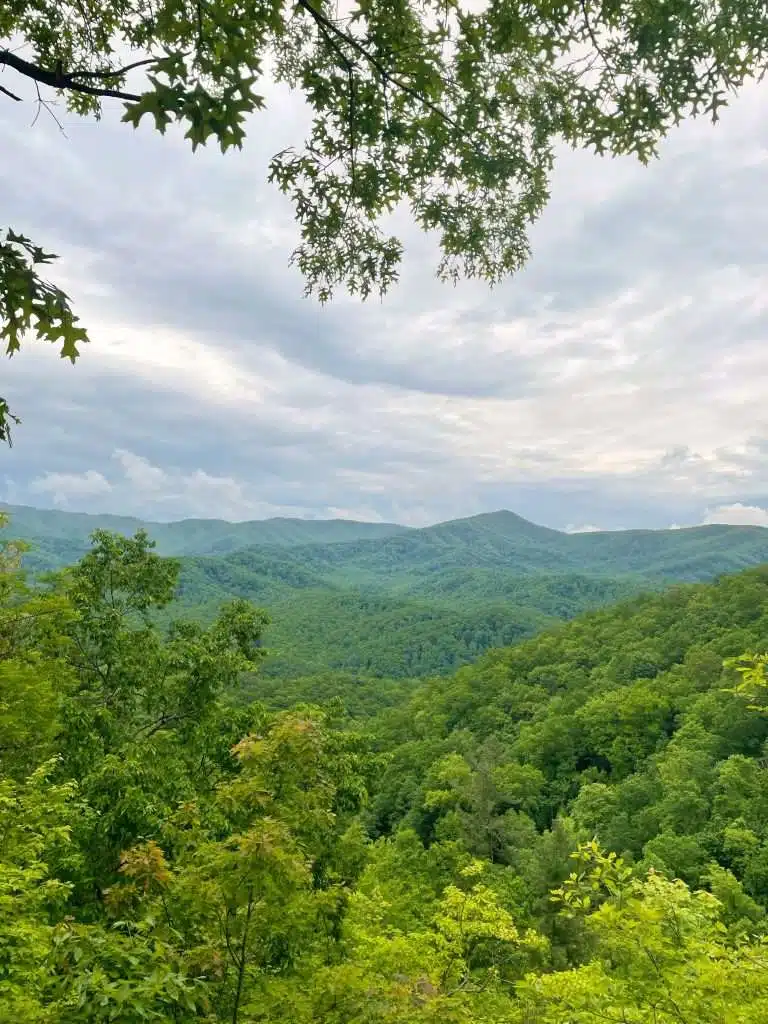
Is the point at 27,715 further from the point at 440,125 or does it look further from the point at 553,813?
the point at 553,813

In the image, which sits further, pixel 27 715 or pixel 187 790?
pixel 187 790

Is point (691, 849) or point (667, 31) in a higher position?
point (667, 31)

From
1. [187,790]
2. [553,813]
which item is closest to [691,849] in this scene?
[553,813]

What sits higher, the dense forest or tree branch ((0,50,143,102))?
tree branch ((0,50,143,102))

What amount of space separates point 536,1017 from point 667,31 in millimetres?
13627

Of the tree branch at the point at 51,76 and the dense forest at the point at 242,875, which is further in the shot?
the dense forest at the point at 242,875

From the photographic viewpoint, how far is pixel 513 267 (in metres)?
5.02

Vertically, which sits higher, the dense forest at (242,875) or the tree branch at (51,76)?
the tree branch at (51,76)

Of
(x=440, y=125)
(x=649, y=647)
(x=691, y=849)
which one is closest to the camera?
(x=440, y=125)

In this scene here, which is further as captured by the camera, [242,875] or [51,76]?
[242,875]

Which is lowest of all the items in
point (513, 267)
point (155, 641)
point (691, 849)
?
point (691, 849)

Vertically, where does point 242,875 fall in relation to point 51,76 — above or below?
below

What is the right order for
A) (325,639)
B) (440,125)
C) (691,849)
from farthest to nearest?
(325,639) → (691,849) → (440,125)

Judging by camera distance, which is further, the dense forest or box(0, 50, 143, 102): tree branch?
the dense forest
